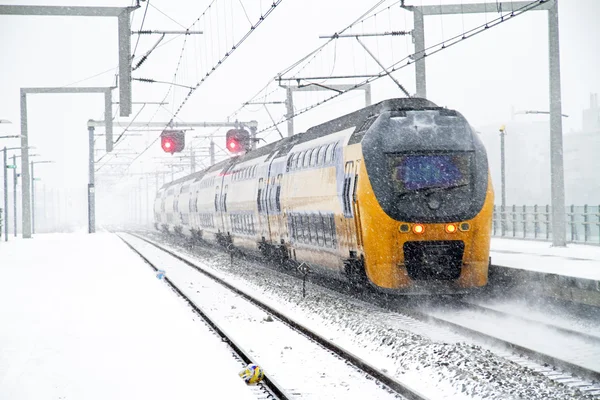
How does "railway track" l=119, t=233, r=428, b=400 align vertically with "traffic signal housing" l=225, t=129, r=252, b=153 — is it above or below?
below

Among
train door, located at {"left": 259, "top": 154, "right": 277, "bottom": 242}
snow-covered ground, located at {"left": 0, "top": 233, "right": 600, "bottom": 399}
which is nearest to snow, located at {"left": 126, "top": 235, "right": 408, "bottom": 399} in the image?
snow-covered ground, located at {"left": 0, "top": 233, "right": 600, "bottom": 399}

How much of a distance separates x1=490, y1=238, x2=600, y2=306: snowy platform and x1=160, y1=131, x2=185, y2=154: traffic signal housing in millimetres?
18799

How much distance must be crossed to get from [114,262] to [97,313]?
1368cm

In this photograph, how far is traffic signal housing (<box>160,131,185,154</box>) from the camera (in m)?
38.3

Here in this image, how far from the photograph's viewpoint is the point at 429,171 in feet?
43.5

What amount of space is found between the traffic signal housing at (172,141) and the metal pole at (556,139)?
20.5m

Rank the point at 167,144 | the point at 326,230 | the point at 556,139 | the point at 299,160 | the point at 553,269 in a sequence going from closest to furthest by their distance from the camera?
the point at 553,269 < the point at 326,230 < the point at 299,160 < the point at 556,139 < the point at 167,144

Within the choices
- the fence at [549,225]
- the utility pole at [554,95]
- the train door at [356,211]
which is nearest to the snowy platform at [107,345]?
the train door at [356,211]

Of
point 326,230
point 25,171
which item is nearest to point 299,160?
point 326,230

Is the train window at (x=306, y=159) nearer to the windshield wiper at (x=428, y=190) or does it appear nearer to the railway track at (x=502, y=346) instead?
the railway track at (x=502, y=346)

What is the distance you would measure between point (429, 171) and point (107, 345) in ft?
19.5

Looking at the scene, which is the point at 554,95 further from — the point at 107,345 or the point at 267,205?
the point at 107,345

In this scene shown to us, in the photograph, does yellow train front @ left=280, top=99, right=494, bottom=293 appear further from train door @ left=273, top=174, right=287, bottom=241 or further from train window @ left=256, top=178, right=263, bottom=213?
train window @ left=256, top=178, right=263, bottom=213

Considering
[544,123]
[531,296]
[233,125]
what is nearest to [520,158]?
[544,123]
